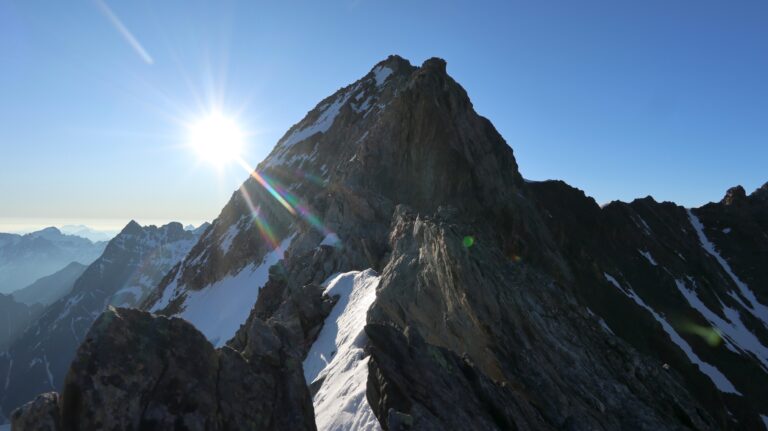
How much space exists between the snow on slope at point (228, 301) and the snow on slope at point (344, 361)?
29.2 meters

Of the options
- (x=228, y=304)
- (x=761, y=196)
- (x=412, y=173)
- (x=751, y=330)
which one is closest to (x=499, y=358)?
(x=412, y=173)

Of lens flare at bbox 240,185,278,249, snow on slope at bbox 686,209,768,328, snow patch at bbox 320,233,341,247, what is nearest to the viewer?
snow patch at bbox 320,233,341,247

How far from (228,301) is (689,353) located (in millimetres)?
61727

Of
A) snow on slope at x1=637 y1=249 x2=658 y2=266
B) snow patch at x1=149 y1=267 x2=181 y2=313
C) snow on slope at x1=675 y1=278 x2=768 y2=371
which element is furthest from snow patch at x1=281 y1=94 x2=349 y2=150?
snow on slope at x1=675 y1=278 x2=768 y2=371

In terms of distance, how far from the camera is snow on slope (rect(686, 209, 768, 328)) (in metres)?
89.4

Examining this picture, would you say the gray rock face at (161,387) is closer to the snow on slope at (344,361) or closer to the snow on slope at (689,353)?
the snow on slope at (344,361)

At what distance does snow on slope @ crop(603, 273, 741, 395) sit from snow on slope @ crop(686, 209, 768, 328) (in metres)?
37.3

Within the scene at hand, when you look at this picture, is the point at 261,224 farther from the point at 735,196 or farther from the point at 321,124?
the point at 735,196

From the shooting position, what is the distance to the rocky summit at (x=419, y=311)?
417 inches

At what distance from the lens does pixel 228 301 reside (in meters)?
62.1

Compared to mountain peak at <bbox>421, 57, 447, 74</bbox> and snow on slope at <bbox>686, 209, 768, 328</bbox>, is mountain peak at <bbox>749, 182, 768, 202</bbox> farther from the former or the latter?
mountain peak at <bbox>421, 57, 447, 74</bbox>

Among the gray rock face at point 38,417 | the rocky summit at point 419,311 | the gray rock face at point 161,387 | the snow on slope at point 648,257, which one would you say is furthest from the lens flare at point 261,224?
the snow on slope at point 648,257

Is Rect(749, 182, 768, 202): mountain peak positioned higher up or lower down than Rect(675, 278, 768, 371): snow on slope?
higher up

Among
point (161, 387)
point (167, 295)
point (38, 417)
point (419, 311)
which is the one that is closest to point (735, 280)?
point (419, 311)
